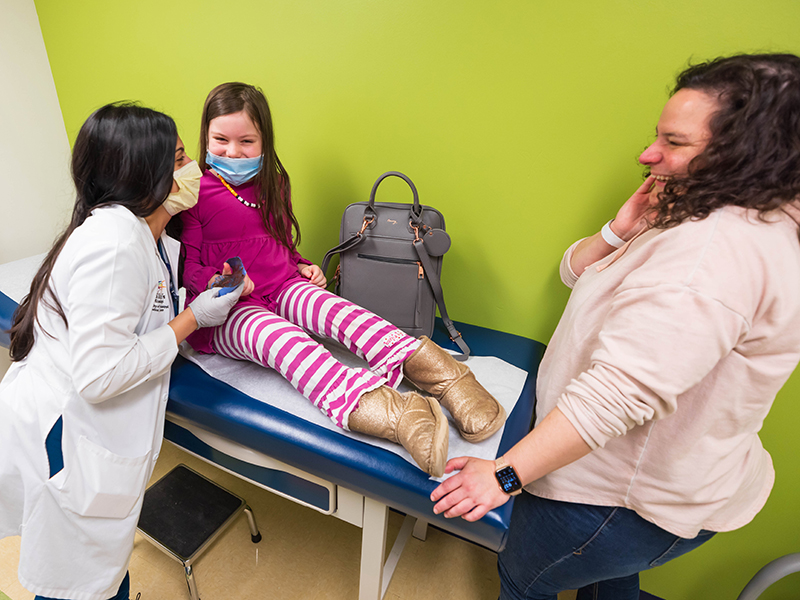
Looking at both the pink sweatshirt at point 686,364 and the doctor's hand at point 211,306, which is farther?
the doctor's hand at point 211,306

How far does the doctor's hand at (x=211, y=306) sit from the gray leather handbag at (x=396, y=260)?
407 mm

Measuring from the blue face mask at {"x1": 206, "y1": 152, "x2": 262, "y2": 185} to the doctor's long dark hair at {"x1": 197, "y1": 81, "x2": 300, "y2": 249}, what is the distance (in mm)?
36

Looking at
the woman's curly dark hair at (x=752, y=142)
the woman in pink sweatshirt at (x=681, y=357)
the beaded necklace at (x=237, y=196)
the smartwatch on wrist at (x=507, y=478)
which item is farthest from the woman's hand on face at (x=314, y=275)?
the woman's curly dark hair at (x=752, y=142)

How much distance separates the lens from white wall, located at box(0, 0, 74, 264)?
2027 mm

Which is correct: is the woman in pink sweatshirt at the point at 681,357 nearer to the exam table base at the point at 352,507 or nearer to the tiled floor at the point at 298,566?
the exam table base at the point at 352,507

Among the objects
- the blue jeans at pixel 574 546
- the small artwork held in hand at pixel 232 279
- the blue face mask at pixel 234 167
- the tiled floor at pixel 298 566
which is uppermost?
the blue face mask at pixel 234 167

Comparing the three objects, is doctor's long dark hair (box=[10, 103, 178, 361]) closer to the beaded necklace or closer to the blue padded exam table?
the beaded necklace

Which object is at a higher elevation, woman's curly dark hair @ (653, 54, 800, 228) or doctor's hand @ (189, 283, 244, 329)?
woman's curly dark hair @ (653, 54, 800, 228)

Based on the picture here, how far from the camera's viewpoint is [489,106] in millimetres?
1364

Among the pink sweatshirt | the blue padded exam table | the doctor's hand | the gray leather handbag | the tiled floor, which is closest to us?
the pink sweatshirt

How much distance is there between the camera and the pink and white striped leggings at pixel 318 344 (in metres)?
1.13

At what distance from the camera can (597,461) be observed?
84 cm

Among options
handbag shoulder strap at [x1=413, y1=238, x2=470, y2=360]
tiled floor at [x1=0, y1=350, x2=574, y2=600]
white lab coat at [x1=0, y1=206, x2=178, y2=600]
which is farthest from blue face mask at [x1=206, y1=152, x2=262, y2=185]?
tiled floor at [x1=0, y1=350, x2=574, y2=600]

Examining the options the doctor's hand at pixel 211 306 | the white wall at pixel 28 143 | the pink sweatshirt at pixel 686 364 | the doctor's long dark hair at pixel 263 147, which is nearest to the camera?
the pink sweatshirt at pixel 686 364
